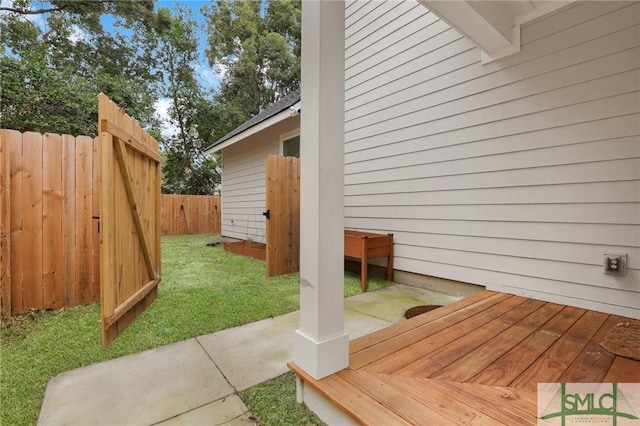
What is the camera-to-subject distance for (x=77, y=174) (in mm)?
2906

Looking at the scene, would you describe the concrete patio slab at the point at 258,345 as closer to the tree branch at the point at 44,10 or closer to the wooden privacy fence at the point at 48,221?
the wooden privacy fence at the point at 48,221

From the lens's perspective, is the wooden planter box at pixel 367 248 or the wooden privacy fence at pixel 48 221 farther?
the wooden planter box at pixel 367 248

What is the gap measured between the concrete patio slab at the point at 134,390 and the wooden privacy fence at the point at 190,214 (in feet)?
32.1

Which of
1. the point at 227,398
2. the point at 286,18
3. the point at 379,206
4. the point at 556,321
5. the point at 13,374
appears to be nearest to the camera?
the point at 227,398

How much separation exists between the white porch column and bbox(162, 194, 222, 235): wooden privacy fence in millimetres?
10572

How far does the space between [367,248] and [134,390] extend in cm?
264

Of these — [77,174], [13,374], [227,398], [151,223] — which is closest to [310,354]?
[227,398]

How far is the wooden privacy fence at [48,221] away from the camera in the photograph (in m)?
2.62

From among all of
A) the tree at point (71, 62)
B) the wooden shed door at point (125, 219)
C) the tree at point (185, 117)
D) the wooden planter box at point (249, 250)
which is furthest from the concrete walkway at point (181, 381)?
the tree at point (185, 117)

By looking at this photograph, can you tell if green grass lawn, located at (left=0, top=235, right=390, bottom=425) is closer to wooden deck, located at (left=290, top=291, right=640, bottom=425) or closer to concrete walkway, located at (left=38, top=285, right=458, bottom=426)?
concrete walkway, located at (left=38, top=285, right=458, bottom=426)

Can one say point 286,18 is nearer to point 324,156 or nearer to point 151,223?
point 151,223

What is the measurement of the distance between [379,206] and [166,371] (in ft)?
10.3

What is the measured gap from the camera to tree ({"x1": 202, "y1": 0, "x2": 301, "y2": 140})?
1622cm

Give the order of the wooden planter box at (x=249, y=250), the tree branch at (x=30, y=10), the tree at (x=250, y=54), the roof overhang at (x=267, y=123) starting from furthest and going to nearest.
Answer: the tree at (x=250, y=54) < the tree branch at (x=30, y=10) < the wooden planter box at (x=249, y=250) < the roof overhang at (x=267, y=123)
